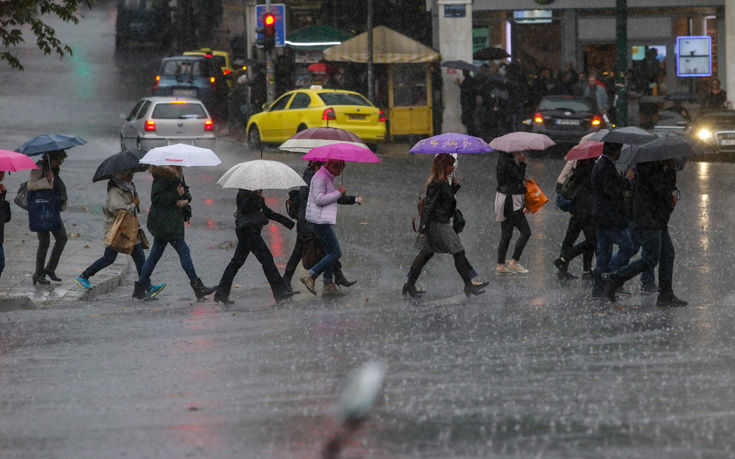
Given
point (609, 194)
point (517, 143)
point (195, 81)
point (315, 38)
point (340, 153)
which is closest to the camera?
point (609, 194)

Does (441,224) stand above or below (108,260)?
above

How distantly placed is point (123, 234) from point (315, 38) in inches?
973

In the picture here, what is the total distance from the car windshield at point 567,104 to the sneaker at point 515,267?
1495 cm

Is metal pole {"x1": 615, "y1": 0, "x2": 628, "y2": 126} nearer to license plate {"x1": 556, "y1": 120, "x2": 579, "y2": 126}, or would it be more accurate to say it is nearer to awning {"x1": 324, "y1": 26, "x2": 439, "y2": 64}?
license plate {"x1": 556, "y1": 120, "x2": 579, "y2": 126}

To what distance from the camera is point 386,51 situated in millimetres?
33062

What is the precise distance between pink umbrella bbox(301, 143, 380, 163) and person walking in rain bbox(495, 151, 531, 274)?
6.23 ft

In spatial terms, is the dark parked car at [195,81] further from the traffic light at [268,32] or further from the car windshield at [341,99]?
the car windshield at [341,99]

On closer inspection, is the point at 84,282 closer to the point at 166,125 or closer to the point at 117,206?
the point at 117,206

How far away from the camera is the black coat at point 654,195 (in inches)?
454

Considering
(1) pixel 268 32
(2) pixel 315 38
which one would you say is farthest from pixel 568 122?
(2) pixel 315 38

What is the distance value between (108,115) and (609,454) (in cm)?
3259

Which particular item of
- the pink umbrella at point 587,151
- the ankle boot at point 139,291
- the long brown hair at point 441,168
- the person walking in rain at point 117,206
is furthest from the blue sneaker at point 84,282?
the pink umbrella at point 587,151

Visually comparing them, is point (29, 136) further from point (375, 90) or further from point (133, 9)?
point (133, 9)

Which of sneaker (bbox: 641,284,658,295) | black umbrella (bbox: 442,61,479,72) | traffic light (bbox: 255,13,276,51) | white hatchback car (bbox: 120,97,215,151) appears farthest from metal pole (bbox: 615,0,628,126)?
sneaker (bbox: 641,284,658,295)
